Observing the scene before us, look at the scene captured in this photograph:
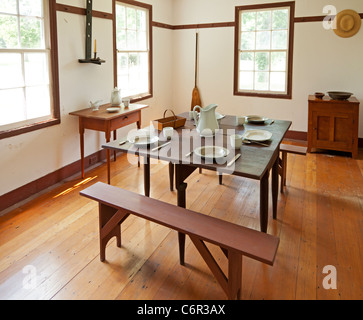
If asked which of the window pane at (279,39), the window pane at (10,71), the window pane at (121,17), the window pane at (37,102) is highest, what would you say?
the window pane at (121,17)

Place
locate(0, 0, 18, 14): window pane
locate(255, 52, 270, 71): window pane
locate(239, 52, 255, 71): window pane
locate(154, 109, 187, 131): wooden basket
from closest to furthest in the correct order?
locate(154, 109, 187, 131): wooden basket, locate(0, 0, 18, 14): window pane, locate(255, 52, 270, 71): window pane, locate(239, 52, 255, 71): window pane

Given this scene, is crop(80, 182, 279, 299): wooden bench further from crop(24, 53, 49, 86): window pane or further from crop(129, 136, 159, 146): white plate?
crop(24, 53, 49, 86): window pane

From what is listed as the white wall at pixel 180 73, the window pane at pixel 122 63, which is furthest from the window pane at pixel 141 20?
the window pane at pixel 122 63

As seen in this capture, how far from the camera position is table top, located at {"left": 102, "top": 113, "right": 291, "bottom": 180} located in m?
2.05

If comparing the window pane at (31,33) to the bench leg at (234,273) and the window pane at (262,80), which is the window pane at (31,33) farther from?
the window pane at (262,80)

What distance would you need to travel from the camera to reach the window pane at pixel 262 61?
5.55 meters

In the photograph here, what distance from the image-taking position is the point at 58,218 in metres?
3.01

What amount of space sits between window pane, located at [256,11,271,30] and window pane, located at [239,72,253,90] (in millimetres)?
757

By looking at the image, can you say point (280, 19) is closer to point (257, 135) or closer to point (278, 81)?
point (278, 81)

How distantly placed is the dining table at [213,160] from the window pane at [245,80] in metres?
2.95

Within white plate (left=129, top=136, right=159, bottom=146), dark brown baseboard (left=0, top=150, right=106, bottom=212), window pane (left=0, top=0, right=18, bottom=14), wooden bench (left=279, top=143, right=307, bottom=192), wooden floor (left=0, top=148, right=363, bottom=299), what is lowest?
wooden floor (left=0, top=148, right=363, bottom=299)

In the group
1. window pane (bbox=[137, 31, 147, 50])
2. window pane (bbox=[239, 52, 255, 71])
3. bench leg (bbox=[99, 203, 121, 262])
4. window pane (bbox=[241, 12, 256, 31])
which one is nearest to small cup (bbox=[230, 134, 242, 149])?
Answer: bench leg (bbox=[99, 203, 121, 262])

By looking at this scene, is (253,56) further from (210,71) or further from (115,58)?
(115,58)

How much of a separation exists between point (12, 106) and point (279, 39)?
415cm
